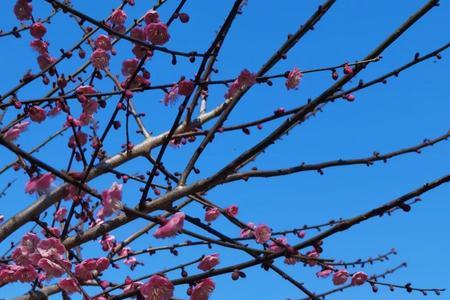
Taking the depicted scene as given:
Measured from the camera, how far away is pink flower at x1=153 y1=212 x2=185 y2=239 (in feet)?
7.11

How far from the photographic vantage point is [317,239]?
1930 millimetres

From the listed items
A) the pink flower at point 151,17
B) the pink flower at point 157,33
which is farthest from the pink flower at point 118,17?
the pink flower at point 157,33

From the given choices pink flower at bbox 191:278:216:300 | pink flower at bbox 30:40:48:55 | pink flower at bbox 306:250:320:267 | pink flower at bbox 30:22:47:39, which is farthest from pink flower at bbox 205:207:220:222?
pink flower at bbox 30:22:47:39

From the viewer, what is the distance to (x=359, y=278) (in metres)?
3.83

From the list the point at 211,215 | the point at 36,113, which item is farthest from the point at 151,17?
the point at 211,215

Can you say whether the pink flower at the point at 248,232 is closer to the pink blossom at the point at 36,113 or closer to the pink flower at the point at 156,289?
the pink flower at the point at 156,289

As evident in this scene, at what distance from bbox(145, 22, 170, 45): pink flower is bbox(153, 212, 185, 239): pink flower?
1.11 meters

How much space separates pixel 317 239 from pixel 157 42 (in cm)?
151

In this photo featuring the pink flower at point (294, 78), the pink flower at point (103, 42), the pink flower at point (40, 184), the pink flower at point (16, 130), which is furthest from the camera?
the pink flower at point (16, 130)

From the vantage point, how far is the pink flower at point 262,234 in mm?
2854

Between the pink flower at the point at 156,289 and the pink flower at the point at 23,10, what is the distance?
1720mm

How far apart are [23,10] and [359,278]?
2713mm

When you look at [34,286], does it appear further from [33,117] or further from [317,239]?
[317,239]

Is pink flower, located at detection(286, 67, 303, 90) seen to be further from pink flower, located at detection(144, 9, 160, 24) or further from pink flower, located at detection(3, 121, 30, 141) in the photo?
pink flower, located at detection(3, 121, 30, 141)
